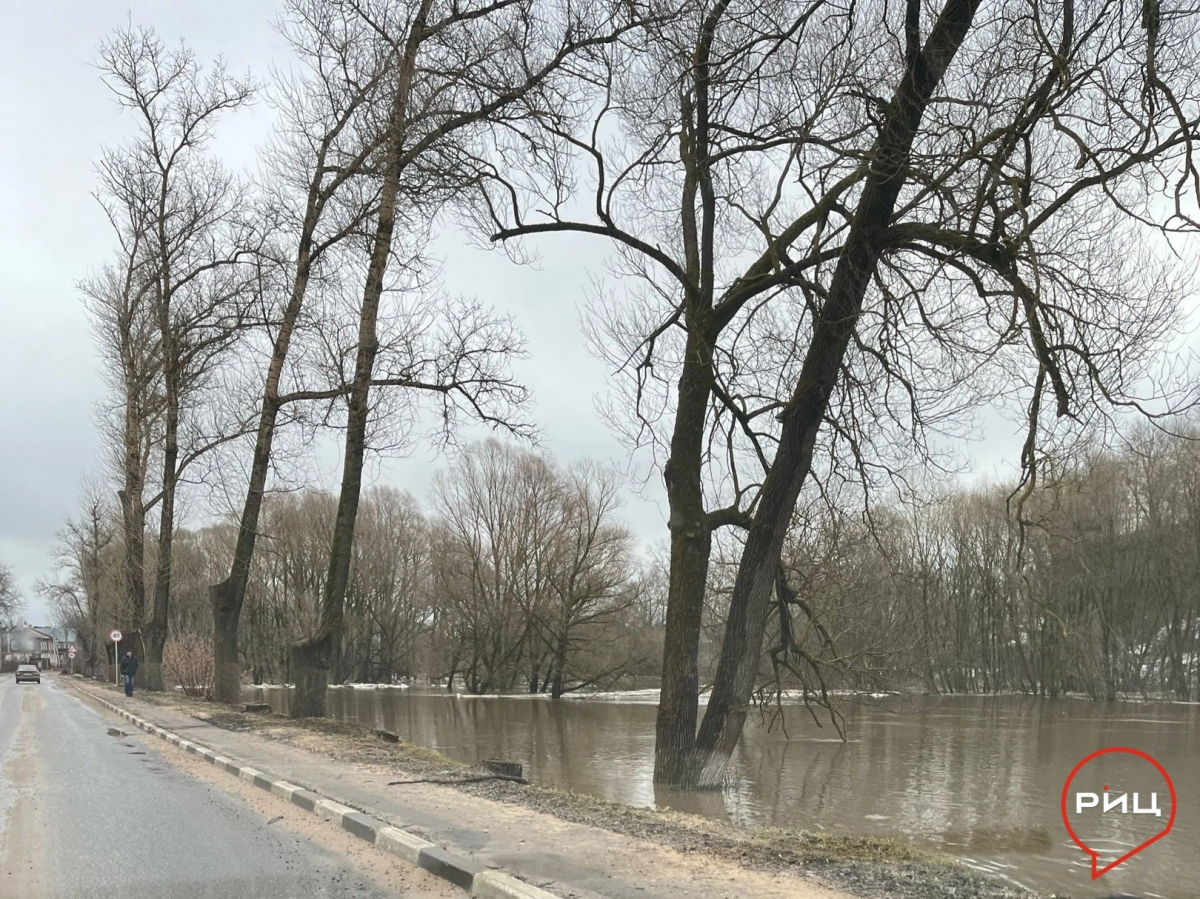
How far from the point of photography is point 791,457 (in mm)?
13148

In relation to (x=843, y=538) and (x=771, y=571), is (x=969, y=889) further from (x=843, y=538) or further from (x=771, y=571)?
(x=843, y=538)

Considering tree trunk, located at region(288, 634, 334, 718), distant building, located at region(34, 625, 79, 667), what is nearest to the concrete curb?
tree trunk, located at region(288, 634, 334, 718)

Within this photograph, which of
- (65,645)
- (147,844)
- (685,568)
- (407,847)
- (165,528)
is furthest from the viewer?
(65,645)

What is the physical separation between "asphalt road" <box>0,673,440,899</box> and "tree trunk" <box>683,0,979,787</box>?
620 centimetres

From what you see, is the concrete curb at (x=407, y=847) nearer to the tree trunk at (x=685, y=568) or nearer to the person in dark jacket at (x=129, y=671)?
the tree trunk at (x=685, y=568)

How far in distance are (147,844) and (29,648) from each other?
211010mm

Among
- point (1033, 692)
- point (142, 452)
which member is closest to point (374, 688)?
point (142, 452)

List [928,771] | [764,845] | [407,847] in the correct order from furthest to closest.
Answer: [928,771] → [764,845] → [407,847]

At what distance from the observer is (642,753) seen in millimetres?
23031

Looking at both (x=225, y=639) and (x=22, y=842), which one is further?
(x=225, y=639)

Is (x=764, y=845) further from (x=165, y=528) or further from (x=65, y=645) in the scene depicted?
(x=65, y=645)

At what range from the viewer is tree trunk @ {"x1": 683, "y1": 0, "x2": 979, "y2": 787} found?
37.9ft

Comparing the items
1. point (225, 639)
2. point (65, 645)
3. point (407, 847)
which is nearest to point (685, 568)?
point (407, 847)

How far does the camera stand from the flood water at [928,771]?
480 inches
